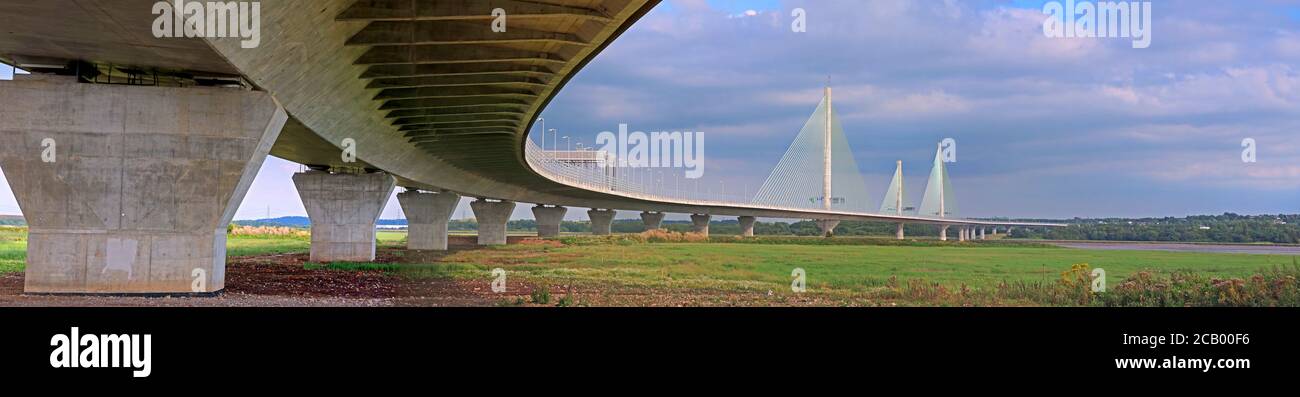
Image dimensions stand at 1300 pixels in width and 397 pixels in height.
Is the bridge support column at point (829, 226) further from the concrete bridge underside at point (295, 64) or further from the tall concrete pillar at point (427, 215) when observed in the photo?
the concrete bridge underside at point (295, 64)

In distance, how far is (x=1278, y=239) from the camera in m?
93.4

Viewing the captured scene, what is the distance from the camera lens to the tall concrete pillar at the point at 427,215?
63906 millimetres

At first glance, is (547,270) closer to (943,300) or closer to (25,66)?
(943,300)

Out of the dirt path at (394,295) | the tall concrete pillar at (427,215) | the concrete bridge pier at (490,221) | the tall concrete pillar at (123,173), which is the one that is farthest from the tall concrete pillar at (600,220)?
the tall concrete pillar at (123,173)

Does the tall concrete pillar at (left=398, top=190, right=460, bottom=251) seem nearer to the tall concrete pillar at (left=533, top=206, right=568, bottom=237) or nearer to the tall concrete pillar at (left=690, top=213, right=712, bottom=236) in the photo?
the tall concrete pillar at (left=533, top=206, right=568, bottom=237)

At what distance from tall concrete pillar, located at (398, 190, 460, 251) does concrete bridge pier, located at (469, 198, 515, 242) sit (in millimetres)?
17258

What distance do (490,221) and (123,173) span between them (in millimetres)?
62591

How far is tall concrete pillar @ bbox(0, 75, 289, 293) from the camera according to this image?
19.1 m

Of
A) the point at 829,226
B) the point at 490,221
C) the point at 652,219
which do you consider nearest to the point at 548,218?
the point at 490,221

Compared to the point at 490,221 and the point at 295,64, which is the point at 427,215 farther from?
the point at 295,64
